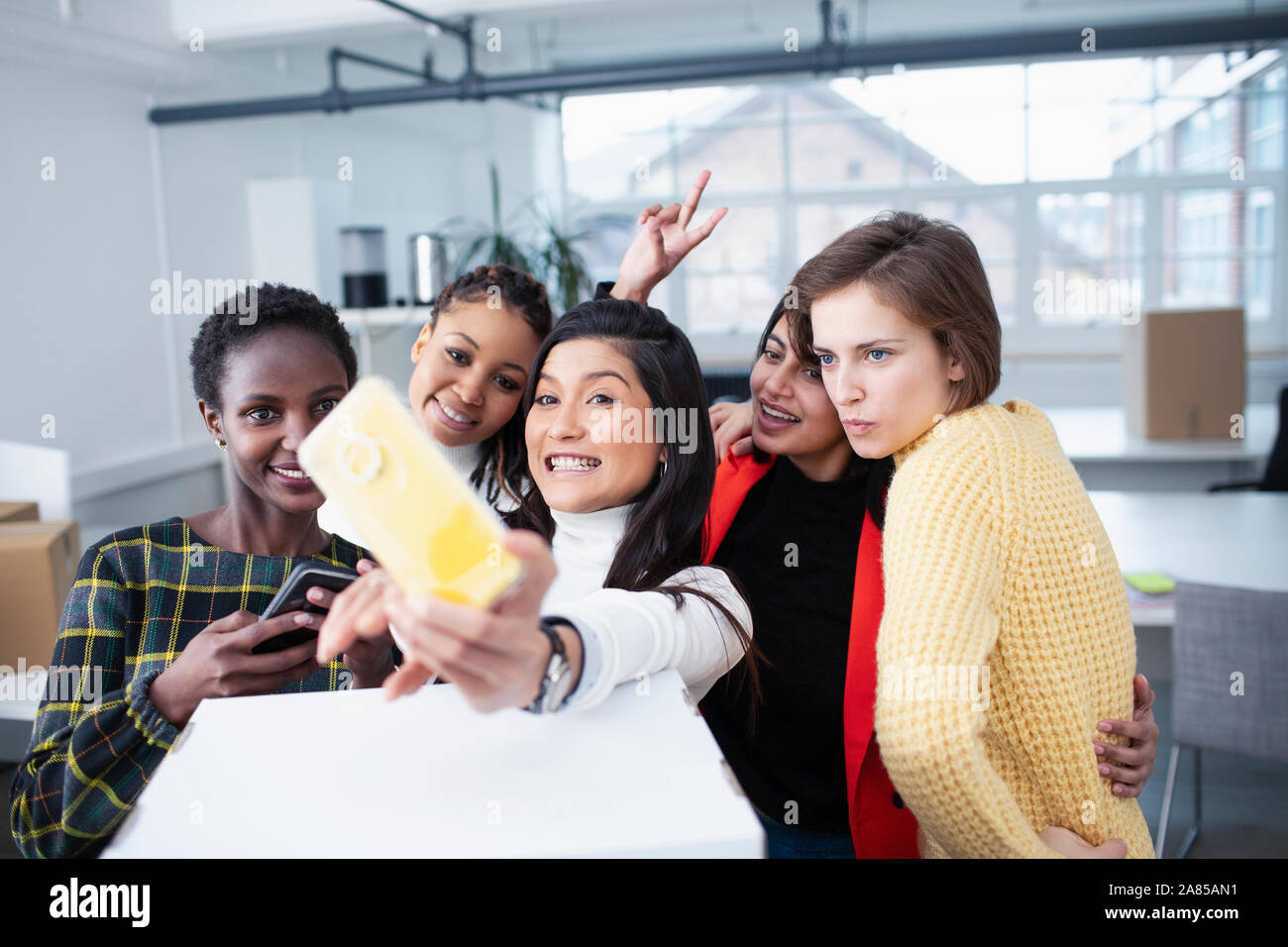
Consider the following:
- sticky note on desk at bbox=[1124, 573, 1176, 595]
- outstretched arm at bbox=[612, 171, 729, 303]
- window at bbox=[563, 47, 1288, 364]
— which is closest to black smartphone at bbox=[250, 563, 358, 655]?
outstretched arm at bbox=[612, 171, 729, 303]

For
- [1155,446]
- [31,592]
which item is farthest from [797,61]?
[31,592]

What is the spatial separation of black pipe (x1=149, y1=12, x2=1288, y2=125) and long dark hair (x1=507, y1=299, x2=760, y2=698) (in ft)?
9.51

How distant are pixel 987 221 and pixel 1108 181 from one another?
72cm

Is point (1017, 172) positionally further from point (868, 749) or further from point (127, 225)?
point (868, 749)

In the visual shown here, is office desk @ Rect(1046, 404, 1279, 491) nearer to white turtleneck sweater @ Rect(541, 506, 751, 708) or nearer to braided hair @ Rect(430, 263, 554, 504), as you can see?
braided hair @ Rect(430, 263, 554, 504)

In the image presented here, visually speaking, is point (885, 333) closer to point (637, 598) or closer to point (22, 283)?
point (637, 598)

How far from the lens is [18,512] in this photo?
101 inches

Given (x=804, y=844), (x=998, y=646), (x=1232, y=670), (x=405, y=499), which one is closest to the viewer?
(x=405, y=499)

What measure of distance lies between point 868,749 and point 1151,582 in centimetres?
175

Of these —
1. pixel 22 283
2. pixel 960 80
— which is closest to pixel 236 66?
pixel 22 283

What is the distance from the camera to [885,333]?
1159mm

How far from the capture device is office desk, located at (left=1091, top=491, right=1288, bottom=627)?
277 centimetres

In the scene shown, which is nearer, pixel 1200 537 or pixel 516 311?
pixel 516 311

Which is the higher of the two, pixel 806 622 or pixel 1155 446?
pixel 806 622
